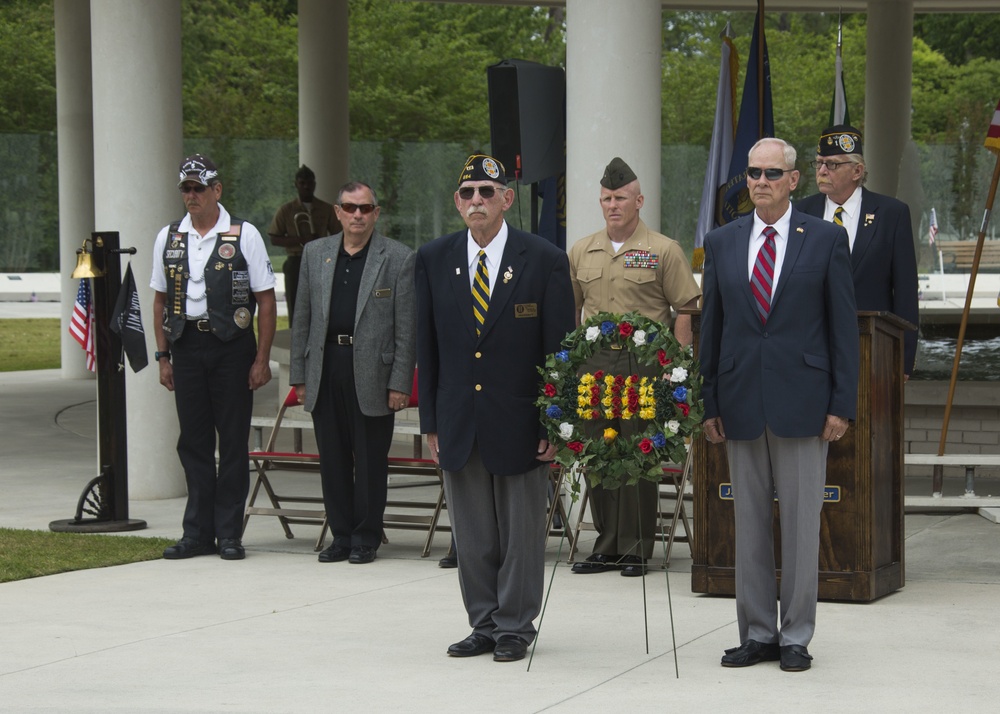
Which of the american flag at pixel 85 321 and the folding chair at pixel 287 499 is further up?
the american flag at pixel 85 321

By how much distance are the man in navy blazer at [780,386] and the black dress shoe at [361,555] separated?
2.98 meters

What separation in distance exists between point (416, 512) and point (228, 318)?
2429 mm

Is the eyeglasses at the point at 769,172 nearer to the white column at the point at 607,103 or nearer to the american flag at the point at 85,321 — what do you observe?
the white column at the point at 607,103

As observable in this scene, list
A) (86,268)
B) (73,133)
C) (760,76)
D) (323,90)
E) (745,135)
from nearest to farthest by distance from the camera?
(86,268) < (745,135) < (760,76) < (73,133) < (323,90)

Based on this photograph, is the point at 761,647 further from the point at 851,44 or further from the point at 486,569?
the point at 851,44

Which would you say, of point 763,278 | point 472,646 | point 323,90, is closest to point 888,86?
point 323,90

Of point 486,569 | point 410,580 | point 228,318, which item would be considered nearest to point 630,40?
point 228,318

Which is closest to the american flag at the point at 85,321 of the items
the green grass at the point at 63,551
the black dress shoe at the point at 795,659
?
the green grass at the point at 63,551

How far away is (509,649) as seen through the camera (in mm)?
6059

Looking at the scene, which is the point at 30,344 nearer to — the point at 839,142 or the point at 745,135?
the point at 745,135

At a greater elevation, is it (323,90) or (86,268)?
(323,90)

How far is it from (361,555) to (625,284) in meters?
2.05

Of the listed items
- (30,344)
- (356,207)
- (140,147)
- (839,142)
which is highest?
(140,147)

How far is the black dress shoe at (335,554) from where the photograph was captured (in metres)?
8.56
